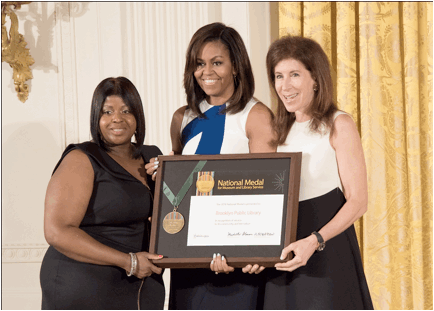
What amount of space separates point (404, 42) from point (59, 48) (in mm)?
2200

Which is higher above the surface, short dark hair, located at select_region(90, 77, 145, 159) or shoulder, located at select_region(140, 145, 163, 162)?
short dark hair, located at select_region(90, 77, 145, 159)

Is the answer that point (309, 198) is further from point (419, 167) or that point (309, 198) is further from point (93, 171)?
point (419, 167)

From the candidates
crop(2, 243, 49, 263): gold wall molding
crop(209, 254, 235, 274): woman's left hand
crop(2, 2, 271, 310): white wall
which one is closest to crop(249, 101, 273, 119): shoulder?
crop(209, 254, 235, 274): woman's left hand

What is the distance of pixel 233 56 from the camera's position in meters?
2.01

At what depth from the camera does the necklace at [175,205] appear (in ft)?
5.71

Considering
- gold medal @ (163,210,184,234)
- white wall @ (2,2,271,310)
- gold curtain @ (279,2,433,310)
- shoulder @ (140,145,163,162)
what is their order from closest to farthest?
1. gold medal @ (163,210,184,234)
2. shoulder @ (140,145,163,162)
3. gold curtain @ (279,2,433,310)
4. white wall @ (2,2,271,310)

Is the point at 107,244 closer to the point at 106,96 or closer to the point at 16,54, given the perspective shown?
the point at 106,96

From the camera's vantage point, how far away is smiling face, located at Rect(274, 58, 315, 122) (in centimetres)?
177

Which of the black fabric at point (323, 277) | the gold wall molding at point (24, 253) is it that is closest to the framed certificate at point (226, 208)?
the black fabric at point (323, 277)

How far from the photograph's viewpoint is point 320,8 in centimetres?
286

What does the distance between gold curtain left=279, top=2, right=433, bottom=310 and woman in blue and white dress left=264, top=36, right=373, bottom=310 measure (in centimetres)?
116

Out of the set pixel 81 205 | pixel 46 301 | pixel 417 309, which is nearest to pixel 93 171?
pixel 81 205

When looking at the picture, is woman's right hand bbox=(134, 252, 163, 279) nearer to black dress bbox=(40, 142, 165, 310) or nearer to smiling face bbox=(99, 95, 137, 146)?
black dress bbox=(40, 142, 165, 310)

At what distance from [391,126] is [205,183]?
159 cm
